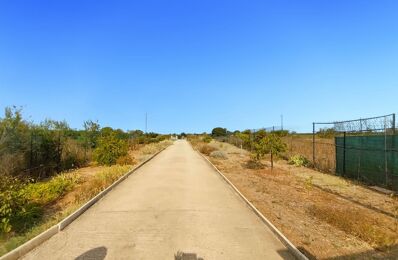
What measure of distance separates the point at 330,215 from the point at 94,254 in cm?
612

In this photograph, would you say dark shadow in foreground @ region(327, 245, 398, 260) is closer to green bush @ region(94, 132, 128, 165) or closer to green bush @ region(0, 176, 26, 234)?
green bush @ region(0, 176, 26, 234)

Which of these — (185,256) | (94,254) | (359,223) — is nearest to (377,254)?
(359,223)

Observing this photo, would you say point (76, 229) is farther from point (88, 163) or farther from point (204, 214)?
point (88, 163)

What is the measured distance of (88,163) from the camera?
23.7m

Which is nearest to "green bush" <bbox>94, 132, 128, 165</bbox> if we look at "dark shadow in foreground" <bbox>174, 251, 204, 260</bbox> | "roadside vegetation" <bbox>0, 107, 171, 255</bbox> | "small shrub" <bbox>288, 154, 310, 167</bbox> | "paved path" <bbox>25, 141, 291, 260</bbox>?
"roadside vegetation" <bbox>0, 107, 171, 255</bbox>

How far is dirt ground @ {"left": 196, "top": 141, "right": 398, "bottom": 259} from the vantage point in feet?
20.9

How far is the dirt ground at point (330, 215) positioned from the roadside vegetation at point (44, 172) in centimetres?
571

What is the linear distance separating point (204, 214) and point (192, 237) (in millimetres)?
1950

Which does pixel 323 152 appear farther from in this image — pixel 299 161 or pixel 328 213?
pixel 328 213

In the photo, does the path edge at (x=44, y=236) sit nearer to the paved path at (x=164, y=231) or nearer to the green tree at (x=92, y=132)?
the paved path at (x=164, y=231)

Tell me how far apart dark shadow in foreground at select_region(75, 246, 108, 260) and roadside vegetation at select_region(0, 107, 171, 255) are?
1463 millimetres

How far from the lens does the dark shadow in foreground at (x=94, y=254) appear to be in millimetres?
5516

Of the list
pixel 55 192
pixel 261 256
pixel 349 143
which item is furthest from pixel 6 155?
pixel 349 143

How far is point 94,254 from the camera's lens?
18.6ft
